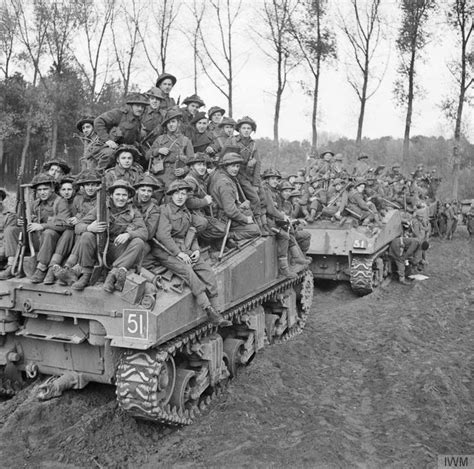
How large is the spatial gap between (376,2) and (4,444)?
29936mm

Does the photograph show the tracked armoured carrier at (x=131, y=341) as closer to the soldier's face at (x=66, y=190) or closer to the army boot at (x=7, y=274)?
the army boot at (x=7, y=274)

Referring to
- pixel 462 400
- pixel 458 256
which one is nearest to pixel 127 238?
pixel 462 400

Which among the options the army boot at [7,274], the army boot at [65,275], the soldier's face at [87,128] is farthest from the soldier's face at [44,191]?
the soldier's face at [87,128]

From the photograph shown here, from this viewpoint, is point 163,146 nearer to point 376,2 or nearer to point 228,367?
point 228,367

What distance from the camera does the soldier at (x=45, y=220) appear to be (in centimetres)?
671

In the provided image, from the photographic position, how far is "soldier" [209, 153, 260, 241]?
858 cm

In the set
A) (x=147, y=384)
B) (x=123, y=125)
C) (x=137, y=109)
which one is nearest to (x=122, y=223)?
(x=147, y=384)

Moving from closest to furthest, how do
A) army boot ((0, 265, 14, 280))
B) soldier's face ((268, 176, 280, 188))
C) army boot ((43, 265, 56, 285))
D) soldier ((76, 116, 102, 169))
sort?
1. army boot ((43, 265, 56, 285))
2. army boot ((0, 265, 14, 280))
3. soldier ((76, 116, 102, 169))
4. soldier's face ((268, 176, 280, 188))

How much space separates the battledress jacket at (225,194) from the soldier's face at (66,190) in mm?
2036

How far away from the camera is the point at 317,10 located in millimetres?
30203

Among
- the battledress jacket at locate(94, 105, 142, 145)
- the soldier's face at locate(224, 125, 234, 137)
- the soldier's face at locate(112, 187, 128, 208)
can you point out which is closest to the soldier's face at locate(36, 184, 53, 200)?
the soldier's face at locate(112, 187, 128, 208)

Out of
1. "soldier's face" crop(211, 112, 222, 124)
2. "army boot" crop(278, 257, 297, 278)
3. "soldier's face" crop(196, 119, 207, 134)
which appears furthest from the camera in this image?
"soldier's face" crop(211, 112, 222, 124)

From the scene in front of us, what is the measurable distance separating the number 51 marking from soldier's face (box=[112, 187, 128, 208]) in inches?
50.9

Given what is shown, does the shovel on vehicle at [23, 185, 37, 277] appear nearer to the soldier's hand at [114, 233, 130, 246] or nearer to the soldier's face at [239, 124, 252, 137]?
the soldier's hand at [114, 233, 130, 246]
